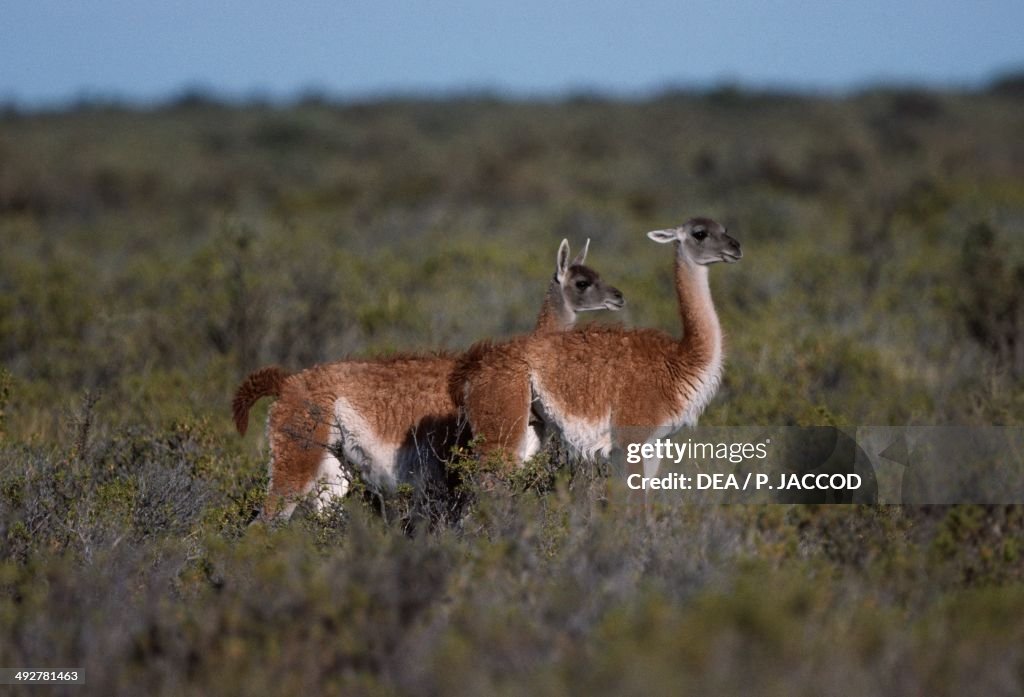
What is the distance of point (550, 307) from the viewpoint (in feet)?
31.3

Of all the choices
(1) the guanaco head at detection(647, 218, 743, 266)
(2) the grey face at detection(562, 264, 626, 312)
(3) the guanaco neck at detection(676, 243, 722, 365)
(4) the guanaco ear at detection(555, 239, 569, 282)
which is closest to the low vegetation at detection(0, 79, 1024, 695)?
(3) the guanaco neck at detection(676, 243, 722, 365)

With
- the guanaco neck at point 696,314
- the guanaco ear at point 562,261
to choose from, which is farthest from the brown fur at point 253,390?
the guanaco neck at point 696,314

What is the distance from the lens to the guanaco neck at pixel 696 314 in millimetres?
7738

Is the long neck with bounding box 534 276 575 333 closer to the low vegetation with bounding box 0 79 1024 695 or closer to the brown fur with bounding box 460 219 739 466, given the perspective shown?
the low vegetation with bounding box 0 79 1024 695

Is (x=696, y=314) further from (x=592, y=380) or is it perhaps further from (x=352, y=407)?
(x=352, y=407)

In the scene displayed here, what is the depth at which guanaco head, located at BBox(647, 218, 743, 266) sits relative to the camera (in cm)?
811

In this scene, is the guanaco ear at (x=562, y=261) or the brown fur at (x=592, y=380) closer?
the brown fur at (x=592, y=380)

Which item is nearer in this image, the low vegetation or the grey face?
the low vegetation

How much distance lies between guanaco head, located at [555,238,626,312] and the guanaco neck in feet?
4.44

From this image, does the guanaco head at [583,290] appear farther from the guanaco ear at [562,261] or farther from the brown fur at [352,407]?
the brown fur at [352,407]

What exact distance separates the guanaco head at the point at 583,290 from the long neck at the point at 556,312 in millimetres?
35

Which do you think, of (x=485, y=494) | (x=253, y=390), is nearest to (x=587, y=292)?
(x=253, y=390)

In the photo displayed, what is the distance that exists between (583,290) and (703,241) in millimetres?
1516

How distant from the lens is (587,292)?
9453 mm
